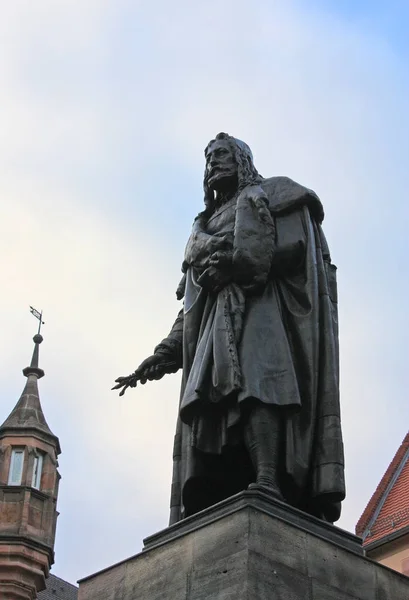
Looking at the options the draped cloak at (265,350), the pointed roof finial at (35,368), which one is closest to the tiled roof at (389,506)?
the draped cloak at (265,350)

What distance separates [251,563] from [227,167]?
384cm

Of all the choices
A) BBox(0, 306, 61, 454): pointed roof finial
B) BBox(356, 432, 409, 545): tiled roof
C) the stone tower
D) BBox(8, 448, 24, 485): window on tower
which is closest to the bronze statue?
BBox(356, 432, 409, 545): tiled roof

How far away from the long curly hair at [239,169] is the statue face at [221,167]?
1.7 inches

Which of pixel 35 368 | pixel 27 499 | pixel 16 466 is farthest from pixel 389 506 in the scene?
pixel 35 368

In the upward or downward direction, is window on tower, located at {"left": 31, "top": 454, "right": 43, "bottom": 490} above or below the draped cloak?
above

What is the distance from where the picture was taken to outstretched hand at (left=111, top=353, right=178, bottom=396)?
10266mm

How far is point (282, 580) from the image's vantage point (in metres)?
7.70

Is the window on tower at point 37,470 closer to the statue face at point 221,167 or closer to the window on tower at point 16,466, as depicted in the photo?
the window on tower at point 16,466

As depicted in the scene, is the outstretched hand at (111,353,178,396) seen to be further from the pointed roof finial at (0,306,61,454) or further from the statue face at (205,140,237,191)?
the pointed roof finial at (0,306,61,454)

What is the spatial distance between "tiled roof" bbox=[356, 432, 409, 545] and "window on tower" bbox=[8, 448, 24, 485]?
60.2 feet

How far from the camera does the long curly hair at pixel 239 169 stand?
1027cm

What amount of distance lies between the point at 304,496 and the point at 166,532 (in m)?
1.03

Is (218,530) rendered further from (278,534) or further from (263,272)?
(263,272)

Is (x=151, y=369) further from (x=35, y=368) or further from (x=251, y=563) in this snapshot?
(x=35, y=368)
